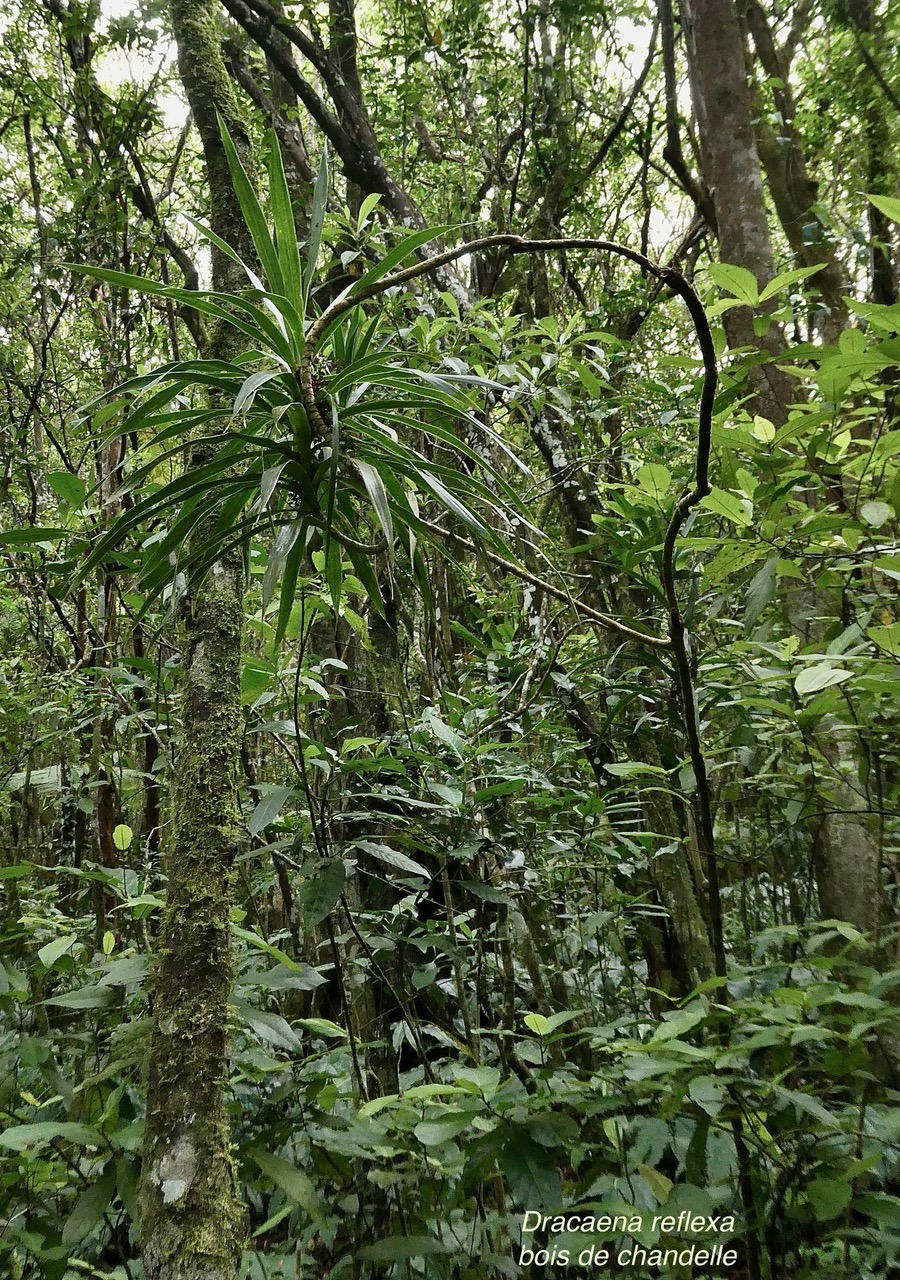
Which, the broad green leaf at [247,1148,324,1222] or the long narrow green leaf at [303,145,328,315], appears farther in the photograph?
the long narrow green leaf at [303,145,328,315]

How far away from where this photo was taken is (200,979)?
1.10 metres

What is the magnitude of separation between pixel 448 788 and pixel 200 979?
0.59m

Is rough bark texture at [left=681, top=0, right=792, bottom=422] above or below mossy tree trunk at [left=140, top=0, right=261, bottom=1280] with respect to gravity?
above

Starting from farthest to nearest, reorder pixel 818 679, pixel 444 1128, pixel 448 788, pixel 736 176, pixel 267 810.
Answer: pixel 736 176
pixel 448 788
pixel 267 810
pixel 818 679
pixel 444 1128

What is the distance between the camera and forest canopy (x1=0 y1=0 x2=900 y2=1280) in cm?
112

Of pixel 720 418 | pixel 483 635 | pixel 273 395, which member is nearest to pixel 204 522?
pixel 273 395

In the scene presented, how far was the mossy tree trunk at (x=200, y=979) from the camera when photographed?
3.10ft

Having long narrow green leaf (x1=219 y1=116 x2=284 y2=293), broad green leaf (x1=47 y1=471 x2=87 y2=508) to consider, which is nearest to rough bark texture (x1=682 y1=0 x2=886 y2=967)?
long narrow green leaf (x1=219 y1=116 x2=284 y2=293)

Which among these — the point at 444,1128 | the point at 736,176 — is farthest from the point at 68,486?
the point at 736,176

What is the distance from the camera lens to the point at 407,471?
1.24m

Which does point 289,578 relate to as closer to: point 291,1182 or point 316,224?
point 316,224

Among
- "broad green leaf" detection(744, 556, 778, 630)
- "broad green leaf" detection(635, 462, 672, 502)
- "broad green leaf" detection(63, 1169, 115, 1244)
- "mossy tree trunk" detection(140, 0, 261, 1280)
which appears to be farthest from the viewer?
"broad green leaf" detection(635, 462, 672, 502)

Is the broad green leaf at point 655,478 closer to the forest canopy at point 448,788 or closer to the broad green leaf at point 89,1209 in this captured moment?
the forest canopy at point 448,788

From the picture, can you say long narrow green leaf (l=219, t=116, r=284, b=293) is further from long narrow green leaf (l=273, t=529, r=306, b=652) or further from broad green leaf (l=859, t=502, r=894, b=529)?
broad green leaf (l=859, t=502, r=894, b=529)
